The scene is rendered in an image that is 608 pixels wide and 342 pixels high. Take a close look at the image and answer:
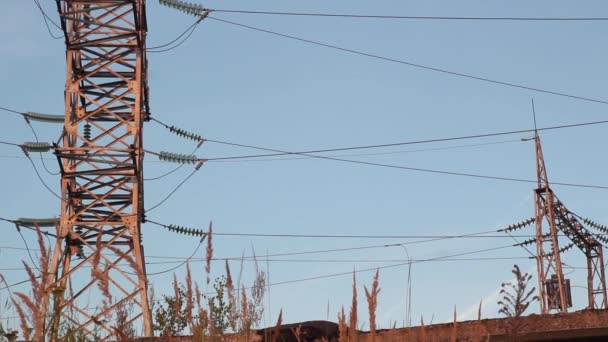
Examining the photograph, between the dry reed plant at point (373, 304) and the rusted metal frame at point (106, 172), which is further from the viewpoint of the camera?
the rusted metal frame at point (106, 172)

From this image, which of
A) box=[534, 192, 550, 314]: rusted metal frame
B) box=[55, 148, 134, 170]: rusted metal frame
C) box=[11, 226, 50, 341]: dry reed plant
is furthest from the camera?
box=[534, 192, 550, 314]: rusted metal frame

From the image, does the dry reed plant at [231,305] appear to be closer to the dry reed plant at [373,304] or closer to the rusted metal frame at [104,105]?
the dry reed plant at [373,304]

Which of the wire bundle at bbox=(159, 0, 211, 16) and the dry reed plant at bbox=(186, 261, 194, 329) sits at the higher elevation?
the wire bundle at bbox=(159, 0, 211, 16)

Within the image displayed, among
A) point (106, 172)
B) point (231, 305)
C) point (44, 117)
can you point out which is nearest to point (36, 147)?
point (44, 117)

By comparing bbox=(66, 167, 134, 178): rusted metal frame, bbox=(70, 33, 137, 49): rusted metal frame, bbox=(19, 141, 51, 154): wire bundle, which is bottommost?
bbox=(66, 167, 134, 178): rusted metal frame

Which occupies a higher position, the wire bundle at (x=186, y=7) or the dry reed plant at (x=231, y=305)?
the wire bundle at (x=186, y=7)

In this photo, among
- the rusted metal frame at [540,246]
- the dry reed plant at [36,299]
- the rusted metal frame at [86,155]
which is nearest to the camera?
the dry reed plant at [36,299]

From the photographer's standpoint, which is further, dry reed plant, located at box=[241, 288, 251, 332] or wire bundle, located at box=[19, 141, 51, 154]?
wire bundle, located at box=[19, 141, 51, 154]

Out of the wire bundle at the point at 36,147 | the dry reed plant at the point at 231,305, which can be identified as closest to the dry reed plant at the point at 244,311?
the dry reed plant at the point at 231,305

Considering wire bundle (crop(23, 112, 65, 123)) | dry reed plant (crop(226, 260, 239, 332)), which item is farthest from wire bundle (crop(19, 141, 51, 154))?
dry reed plant (crop(226, 260, 239, 332))

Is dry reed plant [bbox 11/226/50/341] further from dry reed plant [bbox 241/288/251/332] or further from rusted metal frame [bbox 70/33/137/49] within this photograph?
rusted metal frame [bbox 70/33/137/49]

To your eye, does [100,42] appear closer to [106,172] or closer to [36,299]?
[106,172]

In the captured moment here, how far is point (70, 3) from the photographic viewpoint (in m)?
24.0

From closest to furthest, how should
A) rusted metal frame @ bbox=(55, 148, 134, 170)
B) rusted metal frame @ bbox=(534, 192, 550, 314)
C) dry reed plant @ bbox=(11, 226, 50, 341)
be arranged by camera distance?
dry reed plant @ bbox=(11, 226, 50, 341)
rusted metal frame @ bbox=(55, 148, 134, 170)
rusted metal frame @ bbox=(534, 192, 550, 314)
